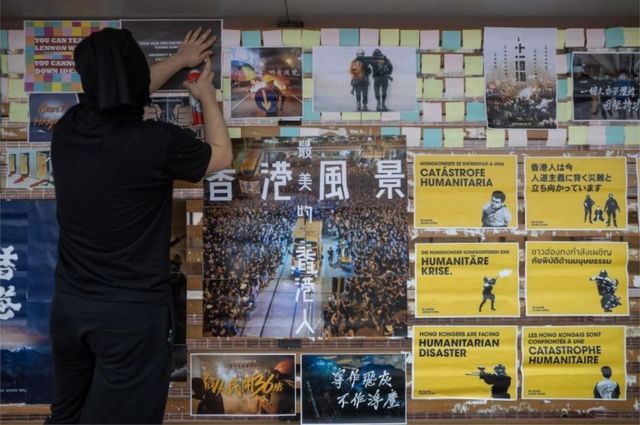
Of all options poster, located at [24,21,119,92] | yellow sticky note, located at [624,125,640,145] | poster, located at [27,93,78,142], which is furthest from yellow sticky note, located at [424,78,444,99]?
poster, located at [27,93,78,142]

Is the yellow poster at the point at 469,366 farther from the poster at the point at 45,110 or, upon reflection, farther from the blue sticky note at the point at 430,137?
the poster at the point at 45,110

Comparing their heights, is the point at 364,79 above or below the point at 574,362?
above

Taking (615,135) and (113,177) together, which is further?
(615,135)

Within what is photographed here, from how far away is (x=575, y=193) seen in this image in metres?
3.47

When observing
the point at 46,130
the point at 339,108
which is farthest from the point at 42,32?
the point at 339,108

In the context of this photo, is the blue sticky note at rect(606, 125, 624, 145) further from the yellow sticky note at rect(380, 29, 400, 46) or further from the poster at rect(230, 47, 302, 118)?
the poster at rect(230, 47, 302, 118)

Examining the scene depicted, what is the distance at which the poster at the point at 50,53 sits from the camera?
346 cm

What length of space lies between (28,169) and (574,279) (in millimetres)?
2989

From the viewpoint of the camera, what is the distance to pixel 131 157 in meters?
2.62

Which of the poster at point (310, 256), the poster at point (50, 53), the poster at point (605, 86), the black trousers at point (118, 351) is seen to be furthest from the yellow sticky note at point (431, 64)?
the black trousers at point (118, 351)

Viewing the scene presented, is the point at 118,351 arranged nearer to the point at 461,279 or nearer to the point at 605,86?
the point at 461,279

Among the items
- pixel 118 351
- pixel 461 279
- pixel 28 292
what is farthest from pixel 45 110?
pixel 461 279

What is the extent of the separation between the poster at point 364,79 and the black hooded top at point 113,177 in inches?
40.6

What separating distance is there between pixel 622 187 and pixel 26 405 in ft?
11.2
